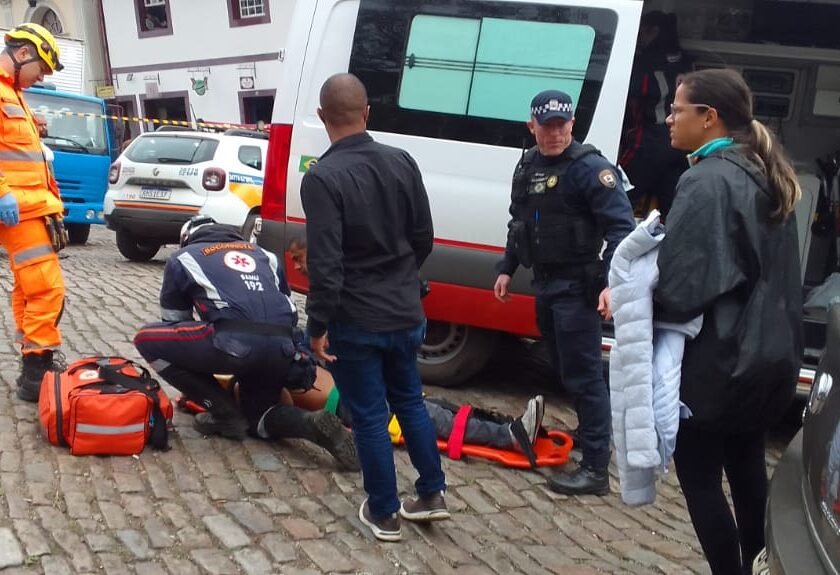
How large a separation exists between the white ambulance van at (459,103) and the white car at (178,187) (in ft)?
14.7

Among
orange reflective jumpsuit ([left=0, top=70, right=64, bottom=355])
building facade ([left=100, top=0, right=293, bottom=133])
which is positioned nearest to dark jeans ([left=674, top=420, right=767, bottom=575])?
orange reflective jumpsuit ([left=0, top=70, right=64, bottom=355])

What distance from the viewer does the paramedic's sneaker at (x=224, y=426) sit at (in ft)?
13.0

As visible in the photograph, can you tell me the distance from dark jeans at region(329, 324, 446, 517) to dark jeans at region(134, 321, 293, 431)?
26.2 inches

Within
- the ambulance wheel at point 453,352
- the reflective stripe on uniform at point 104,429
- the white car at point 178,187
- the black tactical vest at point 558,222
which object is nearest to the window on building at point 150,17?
the white car at point 178,187

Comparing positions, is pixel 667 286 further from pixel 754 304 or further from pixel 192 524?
pixel 192 524

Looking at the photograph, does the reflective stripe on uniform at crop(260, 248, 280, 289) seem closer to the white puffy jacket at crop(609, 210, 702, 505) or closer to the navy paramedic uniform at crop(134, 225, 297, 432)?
the navy paramedic uniform at crop(134, 225, 297, 432)

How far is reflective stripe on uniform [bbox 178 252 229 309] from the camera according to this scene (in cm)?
371

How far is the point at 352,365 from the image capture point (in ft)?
10.2

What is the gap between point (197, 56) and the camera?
2172 centimetres

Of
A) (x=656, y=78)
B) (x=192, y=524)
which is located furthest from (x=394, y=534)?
(x=656, y=78)

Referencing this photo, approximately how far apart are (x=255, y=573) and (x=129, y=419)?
1053 mm

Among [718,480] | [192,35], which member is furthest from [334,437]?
[192,35]

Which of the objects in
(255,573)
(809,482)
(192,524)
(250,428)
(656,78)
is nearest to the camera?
(809,482)

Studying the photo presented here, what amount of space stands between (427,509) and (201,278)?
141cm
